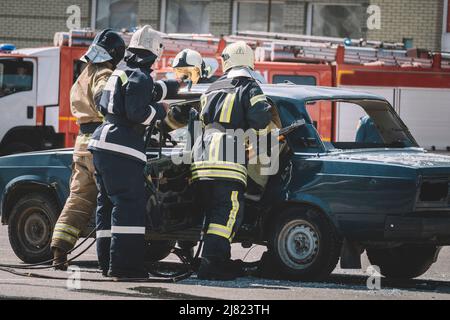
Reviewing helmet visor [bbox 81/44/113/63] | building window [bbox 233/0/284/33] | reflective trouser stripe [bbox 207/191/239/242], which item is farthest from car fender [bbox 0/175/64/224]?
building window [bbox 233/0/284/33]

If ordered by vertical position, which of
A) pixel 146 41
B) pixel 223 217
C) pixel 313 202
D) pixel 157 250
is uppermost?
pixel 146 41

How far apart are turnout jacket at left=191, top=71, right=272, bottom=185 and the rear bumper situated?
44.9 inches

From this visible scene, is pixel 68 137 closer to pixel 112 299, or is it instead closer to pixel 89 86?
pixel 89 86

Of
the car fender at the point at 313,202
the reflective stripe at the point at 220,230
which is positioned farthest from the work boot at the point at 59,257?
the car fender at the point at 313,202

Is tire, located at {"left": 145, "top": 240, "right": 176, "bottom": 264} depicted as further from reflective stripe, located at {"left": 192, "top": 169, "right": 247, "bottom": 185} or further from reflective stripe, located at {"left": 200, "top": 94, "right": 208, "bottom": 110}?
reflective stripe, located at {"left": 200, "top": 94, "right": 208, "bottom": 110}

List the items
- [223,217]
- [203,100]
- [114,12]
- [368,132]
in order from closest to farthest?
[223,217]
[203,100]
[368,132]
[114,12]

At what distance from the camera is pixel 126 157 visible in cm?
865

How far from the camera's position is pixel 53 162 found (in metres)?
10.0

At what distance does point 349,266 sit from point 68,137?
429 inches

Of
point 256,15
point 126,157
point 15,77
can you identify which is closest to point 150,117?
point 126,157

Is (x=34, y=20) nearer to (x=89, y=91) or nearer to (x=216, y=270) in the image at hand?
(x=89, y=91)

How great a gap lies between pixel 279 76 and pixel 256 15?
5.01m

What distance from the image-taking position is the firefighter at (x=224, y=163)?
28.8 ft

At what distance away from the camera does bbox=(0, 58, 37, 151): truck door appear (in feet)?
62.4
